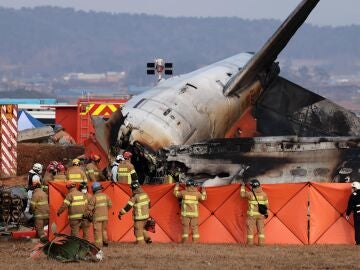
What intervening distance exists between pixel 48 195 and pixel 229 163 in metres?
A: 6.49

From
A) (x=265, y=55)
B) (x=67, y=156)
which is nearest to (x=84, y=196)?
(x=265, y=55)

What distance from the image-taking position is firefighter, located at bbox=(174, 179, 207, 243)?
1029 inches

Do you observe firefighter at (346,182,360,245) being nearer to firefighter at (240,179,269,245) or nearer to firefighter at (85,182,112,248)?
firefighter at (240,179,269,245)

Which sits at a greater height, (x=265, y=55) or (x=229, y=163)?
(x=265, y=55)

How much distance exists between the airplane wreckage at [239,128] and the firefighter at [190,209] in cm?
337

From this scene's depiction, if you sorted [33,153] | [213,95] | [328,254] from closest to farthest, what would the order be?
[328,254], [213,95], [33,153]

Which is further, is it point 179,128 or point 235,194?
point 179,128

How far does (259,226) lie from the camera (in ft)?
84.6

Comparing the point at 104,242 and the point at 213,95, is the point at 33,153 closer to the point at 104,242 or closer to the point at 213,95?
the point at 213,95

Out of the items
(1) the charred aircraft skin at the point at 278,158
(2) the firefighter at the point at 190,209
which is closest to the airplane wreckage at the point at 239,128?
(1) the charred aircraft skin at the point at 278,158

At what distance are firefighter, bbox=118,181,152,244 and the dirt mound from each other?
18.7 m

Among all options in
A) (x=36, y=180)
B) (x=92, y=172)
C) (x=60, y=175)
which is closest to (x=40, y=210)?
(x=36, y=180)

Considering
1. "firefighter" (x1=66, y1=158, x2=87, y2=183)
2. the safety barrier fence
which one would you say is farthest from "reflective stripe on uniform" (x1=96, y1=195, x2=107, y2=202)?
"firefighter" (x1=66, y1=158, x2=87, y2=183)

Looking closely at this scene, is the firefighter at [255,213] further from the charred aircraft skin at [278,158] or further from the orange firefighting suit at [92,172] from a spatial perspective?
the orange firefighting suit at [92,172]
